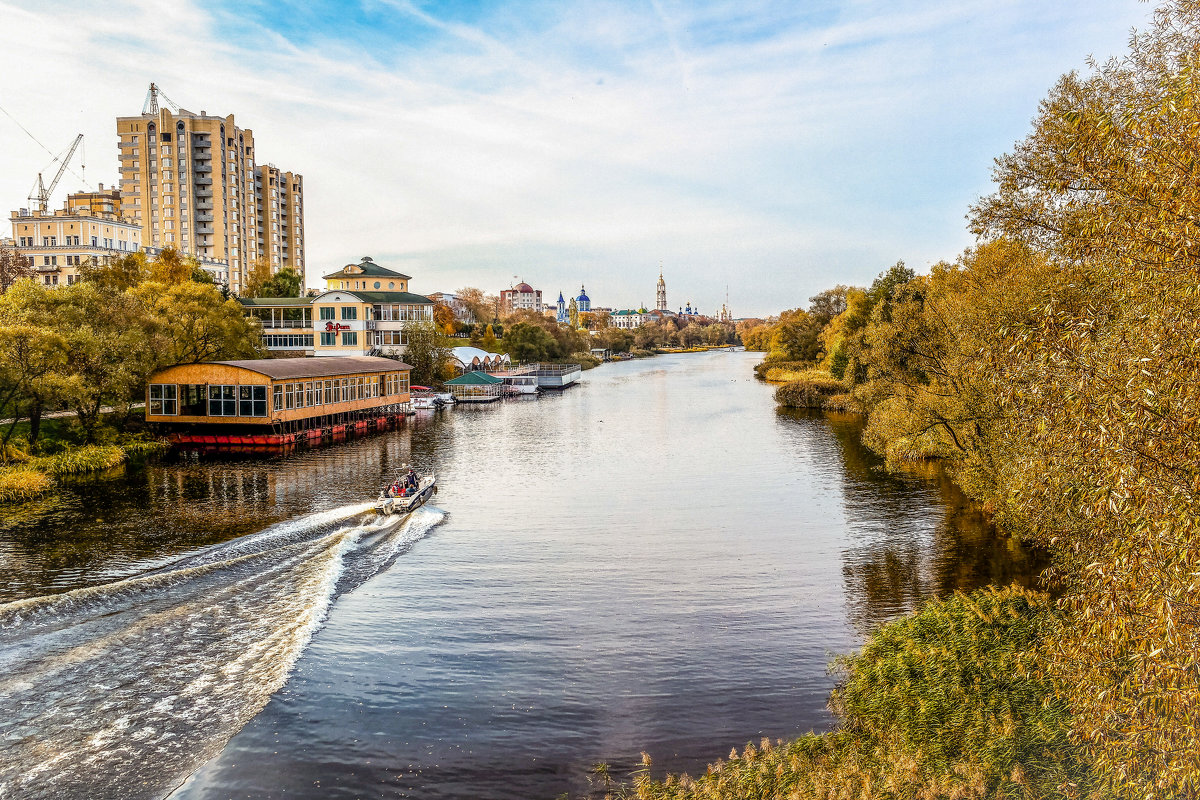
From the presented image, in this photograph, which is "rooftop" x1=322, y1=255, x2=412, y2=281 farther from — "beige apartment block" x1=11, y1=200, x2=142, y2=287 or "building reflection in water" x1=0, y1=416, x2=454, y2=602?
"building reflection in water" x1=0, y1=416, x2=454, y2=602

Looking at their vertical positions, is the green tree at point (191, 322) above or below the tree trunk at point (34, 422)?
above

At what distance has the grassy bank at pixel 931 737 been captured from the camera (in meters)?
11.0

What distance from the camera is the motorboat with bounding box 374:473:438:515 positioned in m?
29.1

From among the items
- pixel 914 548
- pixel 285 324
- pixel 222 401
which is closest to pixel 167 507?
pixel 222 401

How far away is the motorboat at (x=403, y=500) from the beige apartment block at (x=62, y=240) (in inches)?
3204

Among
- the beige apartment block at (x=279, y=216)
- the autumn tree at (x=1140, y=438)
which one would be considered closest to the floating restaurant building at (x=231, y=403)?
the autumn tree at (x=1140, y=438)

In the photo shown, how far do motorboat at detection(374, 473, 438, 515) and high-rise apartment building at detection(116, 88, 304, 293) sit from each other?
95381mm

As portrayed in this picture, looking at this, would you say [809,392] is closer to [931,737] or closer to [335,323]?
[335,323]

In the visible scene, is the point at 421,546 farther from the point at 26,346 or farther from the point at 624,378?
the point at 624,378

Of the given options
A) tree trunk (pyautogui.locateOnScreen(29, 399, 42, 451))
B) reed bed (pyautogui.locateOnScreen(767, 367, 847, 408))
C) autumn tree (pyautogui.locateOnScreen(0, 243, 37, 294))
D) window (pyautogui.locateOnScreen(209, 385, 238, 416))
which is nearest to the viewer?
tree trunk (pyautogui.locateOnScreen(29, 399, 42, 451))

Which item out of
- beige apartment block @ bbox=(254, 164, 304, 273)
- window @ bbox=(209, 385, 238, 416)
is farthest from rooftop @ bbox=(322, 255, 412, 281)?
window @ bbox=(209, 385, 238, 416)

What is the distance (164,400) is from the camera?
151ft

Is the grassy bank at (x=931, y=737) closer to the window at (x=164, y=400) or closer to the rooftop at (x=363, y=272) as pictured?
the window at (x=164, y=400)

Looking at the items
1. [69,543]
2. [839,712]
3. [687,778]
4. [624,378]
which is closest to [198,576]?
[69,543]
